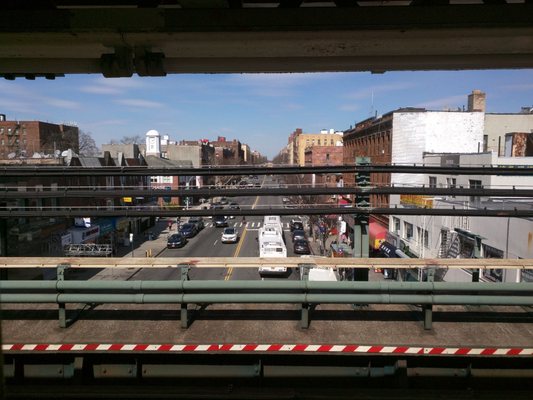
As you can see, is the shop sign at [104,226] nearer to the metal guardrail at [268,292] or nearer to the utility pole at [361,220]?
the metal guardrail at [268,292]

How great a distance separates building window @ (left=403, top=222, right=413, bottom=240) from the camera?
76.7 feet

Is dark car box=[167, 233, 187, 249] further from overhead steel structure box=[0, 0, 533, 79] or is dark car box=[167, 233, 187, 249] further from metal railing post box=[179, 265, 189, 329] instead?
metal railing post box=[179, 265, 189, 329]

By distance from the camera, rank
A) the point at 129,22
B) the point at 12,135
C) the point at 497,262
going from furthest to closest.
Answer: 1. the point at 12,135
2. the point at 497,262
3. the point at 129,22

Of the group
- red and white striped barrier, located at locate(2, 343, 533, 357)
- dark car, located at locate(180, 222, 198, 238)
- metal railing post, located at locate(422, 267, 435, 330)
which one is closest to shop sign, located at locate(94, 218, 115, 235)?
dark car, located at locate(180, 222, 198, 238)

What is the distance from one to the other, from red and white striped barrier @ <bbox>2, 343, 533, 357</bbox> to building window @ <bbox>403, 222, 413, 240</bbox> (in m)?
21.7

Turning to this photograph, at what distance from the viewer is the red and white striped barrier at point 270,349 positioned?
285cm

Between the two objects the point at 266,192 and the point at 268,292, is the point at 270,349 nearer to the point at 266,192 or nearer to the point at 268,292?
the point at 268,292

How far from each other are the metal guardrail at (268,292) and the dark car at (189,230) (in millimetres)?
28506

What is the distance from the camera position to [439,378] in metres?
2.93

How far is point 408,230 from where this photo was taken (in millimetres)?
23812

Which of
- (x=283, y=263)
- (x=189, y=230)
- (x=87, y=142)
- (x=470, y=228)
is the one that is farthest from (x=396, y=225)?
(x=87, y=142)

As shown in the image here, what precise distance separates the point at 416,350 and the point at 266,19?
2710 millimetres

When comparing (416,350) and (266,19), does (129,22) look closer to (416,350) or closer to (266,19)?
(266,19)

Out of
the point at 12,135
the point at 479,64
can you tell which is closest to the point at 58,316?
the point at 479,64
